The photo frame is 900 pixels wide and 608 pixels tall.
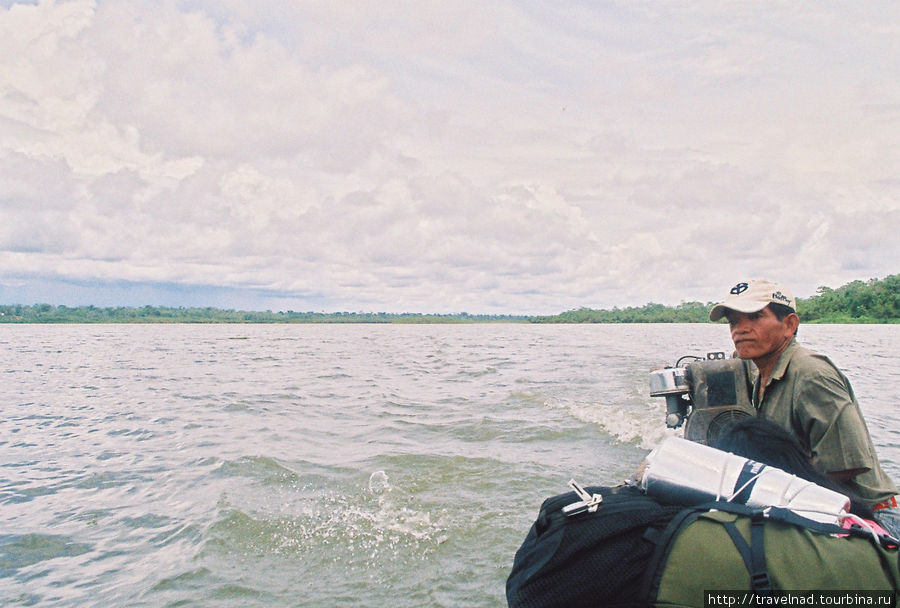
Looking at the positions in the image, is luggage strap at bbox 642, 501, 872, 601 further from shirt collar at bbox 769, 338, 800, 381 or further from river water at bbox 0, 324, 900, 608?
river water at bbox 0, 324, 900, 608

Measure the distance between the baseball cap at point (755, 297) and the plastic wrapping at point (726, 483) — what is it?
1.50 metres

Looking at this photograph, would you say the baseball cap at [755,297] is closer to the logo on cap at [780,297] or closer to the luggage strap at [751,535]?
the logo on cap at [780,297]

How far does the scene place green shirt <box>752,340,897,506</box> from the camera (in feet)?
10.5

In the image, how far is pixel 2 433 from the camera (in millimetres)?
12406

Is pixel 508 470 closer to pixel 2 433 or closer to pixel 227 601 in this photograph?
pixel 227 601

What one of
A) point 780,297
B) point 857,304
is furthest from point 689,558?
point 857,304

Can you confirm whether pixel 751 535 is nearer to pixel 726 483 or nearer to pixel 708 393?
pixel 726 483

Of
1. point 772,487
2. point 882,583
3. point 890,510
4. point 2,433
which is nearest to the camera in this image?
point 882,583

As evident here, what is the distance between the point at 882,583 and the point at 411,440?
940 centimetres

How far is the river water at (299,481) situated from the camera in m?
5.53

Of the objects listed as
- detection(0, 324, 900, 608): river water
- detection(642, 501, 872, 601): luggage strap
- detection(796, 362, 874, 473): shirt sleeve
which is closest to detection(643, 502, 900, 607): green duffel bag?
detection(642, 501, 872, 601): luggage strap

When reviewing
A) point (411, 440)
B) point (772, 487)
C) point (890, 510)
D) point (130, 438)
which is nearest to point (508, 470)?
point (411, 440)

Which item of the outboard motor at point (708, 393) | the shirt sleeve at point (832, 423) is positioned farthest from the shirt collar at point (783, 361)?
the outboard motor at point (708, 393)

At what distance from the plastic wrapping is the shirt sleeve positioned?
919 millimetres
